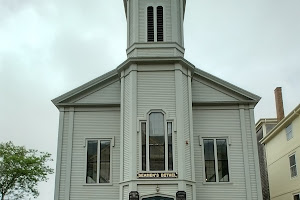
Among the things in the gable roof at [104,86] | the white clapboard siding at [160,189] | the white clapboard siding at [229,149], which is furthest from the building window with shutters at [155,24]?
the white clapboard siding at [160,189]

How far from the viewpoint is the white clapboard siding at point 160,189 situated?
64.4 ft

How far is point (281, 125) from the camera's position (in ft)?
101

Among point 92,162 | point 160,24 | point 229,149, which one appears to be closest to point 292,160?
point 229,149

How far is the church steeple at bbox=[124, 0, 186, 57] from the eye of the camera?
22.3 metres

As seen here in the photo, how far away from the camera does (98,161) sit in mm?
22469

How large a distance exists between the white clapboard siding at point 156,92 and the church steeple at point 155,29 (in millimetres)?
1244

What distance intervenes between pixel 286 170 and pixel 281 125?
346 centimetres

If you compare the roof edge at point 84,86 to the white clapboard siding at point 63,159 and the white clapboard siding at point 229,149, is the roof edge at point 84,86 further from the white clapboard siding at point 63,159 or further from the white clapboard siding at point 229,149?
the white clapboard siding at point 229,149

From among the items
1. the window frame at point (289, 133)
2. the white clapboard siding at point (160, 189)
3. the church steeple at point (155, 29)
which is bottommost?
the white clapboard siding at point (160, 189)

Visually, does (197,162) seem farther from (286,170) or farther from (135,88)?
(286,170)

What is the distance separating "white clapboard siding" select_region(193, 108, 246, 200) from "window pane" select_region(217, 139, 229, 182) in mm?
268

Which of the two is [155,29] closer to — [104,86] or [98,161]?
[104,86]

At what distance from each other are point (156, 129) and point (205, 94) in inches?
168

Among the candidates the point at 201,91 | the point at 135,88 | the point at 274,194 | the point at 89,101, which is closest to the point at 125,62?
the point at 135,88
